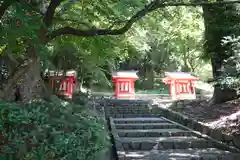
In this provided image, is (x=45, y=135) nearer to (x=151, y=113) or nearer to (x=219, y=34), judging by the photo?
(x=219, y=34)

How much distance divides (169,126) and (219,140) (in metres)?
2.09

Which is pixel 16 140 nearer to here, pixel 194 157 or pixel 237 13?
pixel 194 157

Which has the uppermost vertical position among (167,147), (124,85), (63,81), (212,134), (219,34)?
(219,34)

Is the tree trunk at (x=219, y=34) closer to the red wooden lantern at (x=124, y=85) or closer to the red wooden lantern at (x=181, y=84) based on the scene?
the red wooden lantern at (x=181, y=84)

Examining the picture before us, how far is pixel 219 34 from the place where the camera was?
8148mm

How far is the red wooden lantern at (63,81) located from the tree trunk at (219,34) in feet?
28.5

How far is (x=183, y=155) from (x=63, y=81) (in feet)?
40.0

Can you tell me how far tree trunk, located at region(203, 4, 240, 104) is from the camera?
7.18 m

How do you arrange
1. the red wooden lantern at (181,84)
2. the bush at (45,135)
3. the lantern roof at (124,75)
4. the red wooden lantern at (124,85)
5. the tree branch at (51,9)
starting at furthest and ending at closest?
the lantern roof at (124,75) < the red wooden lantern at (124,85) < the red wooden lantern at (181,84) < the tree branch at (51,9) < the bush at (45,135)

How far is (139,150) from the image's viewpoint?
17.9ft

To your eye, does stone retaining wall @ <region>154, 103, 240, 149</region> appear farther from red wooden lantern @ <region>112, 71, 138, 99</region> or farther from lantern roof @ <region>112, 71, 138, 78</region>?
lantern roof @ <region>112, 71, 138, 78</region>

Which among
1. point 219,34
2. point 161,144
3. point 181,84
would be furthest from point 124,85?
point 161,144

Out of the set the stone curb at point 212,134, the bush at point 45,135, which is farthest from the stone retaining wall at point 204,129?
the bush at point 45,135

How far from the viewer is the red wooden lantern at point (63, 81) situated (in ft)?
47.5
